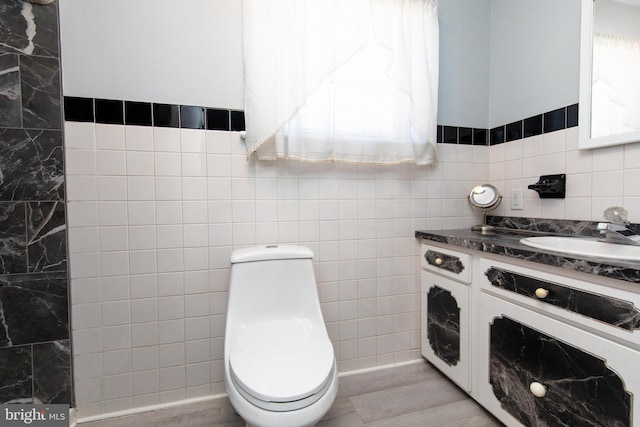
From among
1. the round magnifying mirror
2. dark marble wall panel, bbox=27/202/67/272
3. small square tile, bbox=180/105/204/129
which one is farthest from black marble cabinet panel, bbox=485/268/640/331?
dark marble wall panel, bbox=27/202/67/272

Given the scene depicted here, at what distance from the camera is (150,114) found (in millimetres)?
1302

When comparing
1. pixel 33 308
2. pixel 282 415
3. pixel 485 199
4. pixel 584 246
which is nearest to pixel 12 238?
pixel 33 308

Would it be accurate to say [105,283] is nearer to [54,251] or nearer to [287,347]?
[54,251]

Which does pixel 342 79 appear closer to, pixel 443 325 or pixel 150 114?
pixel 150 114

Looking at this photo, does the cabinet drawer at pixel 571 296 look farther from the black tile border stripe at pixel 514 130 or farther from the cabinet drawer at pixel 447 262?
the black tile border stripe at pixel 514 130

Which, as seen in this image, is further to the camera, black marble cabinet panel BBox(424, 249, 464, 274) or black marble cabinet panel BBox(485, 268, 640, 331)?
black marble cabinet panel BBox(424, 249, 464, 274)

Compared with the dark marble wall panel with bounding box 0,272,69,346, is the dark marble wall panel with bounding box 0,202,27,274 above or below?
above

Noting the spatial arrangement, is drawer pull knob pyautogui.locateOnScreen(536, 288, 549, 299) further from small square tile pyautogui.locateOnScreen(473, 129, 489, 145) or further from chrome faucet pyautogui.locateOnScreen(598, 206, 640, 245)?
small square tile pyautogui.locateOnScreen(473, 129, 489, 145)

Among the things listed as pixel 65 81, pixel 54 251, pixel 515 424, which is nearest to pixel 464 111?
pixel 515 424

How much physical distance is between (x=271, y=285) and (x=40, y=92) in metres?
1.27

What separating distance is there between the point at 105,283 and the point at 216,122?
0.90m

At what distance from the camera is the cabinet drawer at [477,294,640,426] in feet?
2.62

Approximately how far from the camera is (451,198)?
1741 mm

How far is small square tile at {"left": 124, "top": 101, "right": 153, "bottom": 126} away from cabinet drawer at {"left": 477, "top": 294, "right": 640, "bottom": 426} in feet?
5.66
